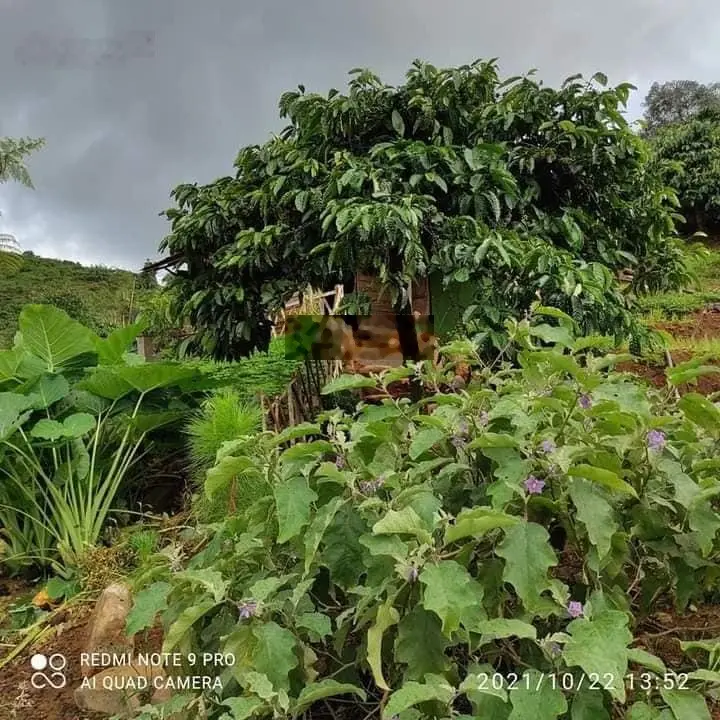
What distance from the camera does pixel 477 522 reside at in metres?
0.82

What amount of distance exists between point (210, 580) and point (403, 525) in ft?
1.10

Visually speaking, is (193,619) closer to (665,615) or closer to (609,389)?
(609,389)

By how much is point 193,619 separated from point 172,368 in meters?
1.78

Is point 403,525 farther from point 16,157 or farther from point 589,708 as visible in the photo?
point 16,157

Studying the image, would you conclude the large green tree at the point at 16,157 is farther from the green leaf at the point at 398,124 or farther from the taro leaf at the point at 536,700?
the taro leaf at the point at 536,700

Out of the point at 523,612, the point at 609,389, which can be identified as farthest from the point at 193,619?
the point at 609,389

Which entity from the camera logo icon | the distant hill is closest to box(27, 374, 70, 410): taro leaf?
the camera logo icon

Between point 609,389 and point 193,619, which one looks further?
point 609,389

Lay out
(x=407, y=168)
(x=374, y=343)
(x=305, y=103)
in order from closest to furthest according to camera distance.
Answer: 1. (x=407, y=168)
2. (x=305, y=103)
3. (x=374, y=343)

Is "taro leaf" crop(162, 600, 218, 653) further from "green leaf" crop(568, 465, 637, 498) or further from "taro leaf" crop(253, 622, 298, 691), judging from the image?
"green leaf" crop(568, 465, 637, 498)

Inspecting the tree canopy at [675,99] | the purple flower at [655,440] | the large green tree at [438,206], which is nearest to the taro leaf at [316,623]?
the purple flower at [655,440]

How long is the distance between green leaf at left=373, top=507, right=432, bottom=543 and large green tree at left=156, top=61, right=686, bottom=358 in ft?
4.93

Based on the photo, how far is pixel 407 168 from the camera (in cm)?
260

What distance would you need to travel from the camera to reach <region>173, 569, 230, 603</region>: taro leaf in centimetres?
98
